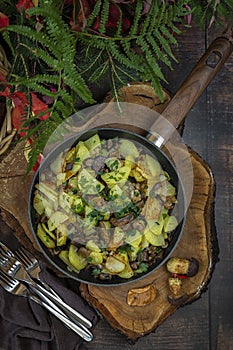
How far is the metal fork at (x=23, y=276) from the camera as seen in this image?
1657mm

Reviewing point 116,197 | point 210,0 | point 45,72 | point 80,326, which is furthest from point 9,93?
point 80,326

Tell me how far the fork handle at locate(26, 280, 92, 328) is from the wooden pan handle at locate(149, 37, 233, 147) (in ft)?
1.78

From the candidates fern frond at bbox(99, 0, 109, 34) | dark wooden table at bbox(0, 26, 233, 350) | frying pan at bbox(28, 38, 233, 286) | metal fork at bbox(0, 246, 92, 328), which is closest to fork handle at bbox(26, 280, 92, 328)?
metal fork at bbox(0, 246, 92, 328)

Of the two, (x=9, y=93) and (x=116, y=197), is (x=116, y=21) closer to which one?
(x=9, y=93)

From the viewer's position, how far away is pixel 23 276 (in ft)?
5.44

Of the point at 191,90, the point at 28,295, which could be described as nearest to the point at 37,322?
the point at 28,295

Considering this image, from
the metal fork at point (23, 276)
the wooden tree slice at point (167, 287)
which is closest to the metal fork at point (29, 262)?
the metal fork at point (23, 276)

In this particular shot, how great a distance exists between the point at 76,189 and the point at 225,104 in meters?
0.56

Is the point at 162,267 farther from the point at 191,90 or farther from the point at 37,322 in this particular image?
the point at 191,90

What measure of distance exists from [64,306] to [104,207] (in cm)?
32

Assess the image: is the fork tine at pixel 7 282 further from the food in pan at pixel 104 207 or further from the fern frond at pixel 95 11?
the fern frond at pixel 95 11

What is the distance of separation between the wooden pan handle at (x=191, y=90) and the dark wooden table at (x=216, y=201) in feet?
0.79

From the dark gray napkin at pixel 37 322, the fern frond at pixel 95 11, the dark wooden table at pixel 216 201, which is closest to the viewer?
the fern frond at pixel 95 11

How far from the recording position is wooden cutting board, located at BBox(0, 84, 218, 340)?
1.61 metres
